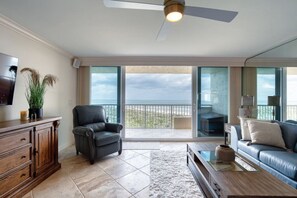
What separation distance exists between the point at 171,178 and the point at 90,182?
117 cm

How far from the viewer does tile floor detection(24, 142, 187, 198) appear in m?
2.20

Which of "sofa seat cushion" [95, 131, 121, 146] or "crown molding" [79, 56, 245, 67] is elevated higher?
"crown molding" [79, 56, 245, 67]

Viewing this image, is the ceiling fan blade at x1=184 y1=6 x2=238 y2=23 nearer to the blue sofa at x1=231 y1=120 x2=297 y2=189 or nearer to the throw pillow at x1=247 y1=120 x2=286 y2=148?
the blue sofa at x1=231 y1=120 x2=297 y2=189

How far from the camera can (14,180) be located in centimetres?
204

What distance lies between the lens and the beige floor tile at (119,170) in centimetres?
273

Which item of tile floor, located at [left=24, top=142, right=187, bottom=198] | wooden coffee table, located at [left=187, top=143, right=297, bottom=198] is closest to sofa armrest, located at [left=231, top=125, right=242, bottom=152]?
wooden coffee table, located at [left=187, top=143, right=297, bottom=198]

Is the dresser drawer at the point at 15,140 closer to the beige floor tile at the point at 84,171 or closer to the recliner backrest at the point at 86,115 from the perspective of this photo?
the beige floor tile at the point at 84,171

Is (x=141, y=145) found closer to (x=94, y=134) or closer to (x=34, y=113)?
(x=94, y=134)

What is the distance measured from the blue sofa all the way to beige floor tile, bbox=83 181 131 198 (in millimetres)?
1952

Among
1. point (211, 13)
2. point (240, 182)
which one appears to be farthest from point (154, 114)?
point (211, 13)

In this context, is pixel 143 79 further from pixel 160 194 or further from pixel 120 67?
pixel 160 194

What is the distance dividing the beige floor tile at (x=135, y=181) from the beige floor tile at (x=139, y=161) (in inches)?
11.3

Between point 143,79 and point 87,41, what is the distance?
2.54 meters

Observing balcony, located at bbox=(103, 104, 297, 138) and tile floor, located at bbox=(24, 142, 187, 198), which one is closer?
tile floor, located at bbox=(24, 142, 187, 198)
